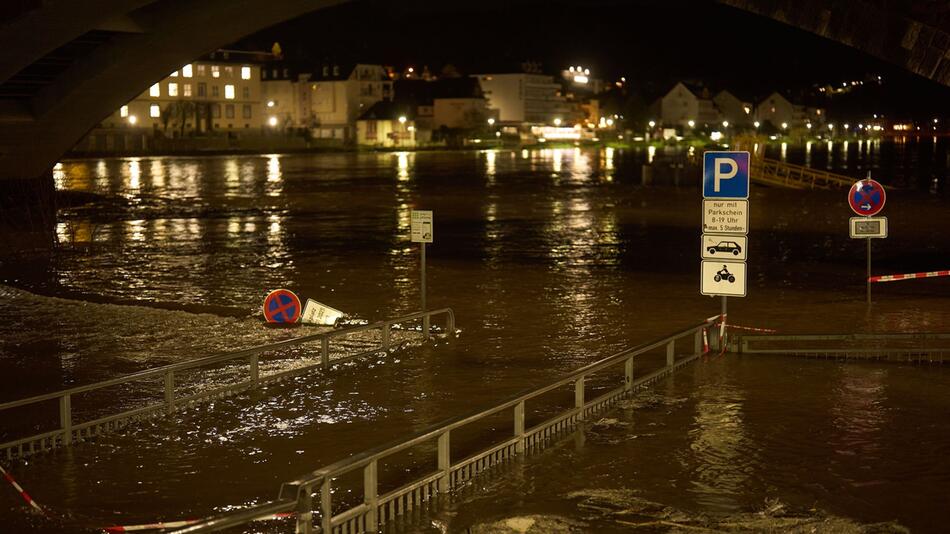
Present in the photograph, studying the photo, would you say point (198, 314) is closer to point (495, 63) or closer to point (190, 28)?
point (190, 28)

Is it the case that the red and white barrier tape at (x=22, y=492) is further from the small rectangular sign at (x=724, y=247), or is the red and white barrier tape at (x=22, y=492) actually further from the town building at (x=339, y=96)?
the town building at (x=339, y=96)

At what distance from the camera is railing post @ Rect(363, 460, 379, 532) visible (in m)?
8.11

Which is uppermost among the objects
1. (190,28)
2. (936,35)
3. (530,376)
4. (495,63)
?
(495,63)

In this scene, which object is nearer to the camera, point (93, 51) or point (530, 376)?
point (530, 376)

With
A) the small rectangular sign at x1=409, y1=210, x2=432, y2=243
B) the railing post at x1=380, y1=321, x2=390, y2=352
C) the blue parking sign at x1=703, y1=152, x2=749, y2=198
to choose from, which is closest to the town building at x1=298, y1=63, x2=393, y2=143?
the small rectangular sign at x1=409, y1=210, x2=432, y2=243

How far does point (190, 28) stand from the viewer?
30.8m

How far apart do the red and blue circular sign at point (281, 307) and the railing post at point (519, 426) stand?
8113 millimetres

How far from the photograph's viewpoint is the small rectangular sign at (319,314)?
18109 mm

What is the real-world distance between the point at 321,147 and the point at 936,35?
118 meters

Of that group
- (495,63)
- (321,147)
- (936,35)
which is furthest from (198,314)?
(495,63)

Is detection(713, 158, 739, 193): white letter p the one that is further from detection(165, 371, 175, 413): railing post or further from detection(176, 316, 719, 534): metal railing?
detection(165, 371, 175, 413): railing post

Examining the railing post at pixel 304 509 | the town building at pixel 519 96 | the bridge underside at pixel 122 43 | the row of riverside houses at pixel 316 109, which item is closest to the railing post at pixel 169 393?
the railing post at pixel 304 509

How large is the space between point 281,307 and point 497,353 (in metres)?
4.01

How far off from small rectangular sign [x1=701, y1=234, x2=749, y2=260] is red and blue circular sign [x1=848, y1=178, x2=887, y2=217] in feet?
19.4
